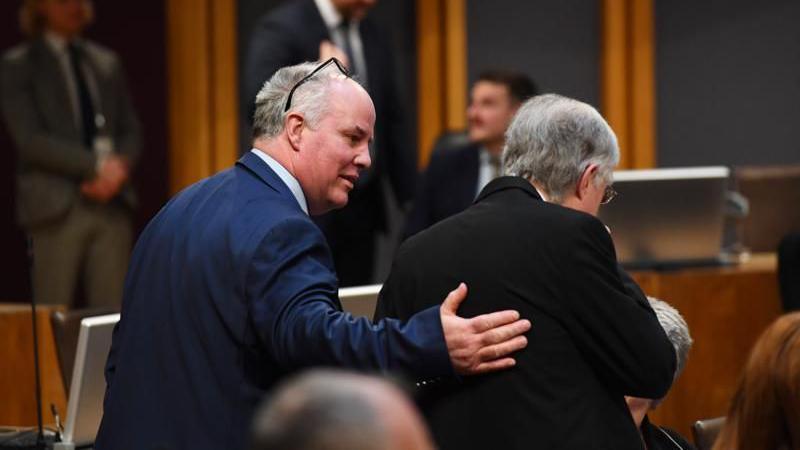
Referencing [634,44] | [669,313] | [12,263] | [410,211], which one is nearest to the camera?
[669,313]

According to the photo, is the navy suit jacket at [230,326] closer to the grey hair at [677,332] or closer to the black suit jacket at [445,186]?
the grey hair at [677,332]

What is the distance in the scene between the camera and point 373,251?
5137mm

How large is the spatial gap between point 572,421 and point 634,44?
4.75 metres

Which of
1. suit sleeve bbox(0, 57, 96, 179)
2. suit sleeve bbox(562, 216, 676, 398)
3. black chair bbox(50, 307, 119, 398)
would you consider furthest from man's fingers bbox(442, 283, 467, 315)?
suit sleeve bbox(0, 57, 96, 179)

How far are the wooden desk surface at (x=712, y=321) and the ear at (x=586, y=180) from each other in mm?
2292

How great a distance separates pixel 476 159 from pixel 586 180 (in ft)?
8.76

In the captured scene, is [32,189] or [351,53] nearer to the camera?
[351,53]

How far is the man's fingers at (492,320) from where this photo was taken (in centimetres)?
223

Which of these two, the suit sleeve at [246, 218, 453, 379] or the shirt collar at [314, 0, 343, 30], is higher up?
the shirt collar at [314, 0, 343, 30]

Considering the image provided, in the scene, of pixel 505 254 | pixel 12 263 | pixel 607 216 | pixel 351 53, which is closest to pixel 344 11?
pixel 351 53

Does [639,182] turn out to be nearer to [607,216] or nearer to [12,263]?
[607,216]

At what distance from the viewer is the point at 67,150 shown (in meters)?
5.51

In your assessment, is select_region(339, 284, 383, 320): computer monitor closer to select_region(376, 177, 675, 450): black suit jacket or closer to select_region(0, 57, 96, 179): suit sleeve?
select_region(376, 177, 675, 450): black suit jacket

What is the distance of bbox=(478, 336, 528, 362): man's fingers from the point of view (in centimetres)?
226
